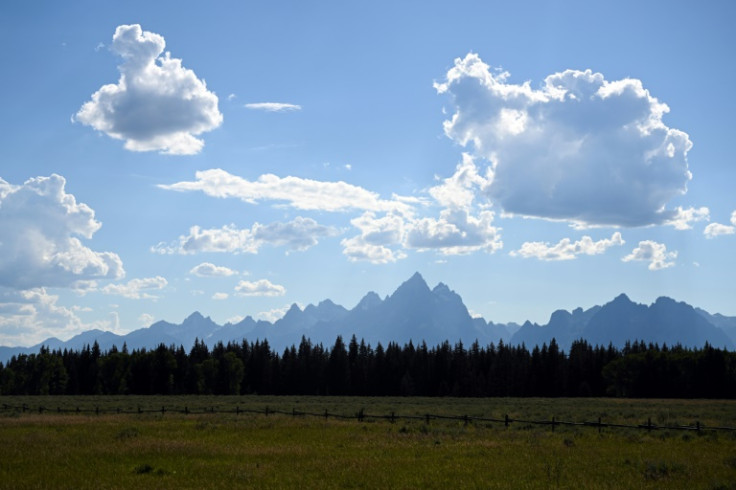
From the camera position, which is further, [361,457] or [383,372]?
[383,372]

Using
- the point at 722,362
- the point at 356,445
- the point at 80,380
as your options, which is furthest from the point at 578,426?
the point at 80,380

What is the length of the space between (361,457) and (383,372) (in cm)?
12429

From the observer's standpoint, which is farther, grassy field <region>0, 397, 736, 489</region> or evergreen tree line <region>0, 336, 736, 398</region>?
evergreen tree line <region>0, 336, 736, 398</region>

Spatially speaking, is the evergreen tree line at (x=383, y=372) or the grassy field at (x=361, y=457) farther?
the evergreen tree line at (x=383, y=372)

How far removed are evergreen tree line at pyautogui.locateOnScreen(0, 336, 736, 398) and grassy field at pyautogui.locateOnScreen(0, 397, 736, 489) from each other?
328 ft

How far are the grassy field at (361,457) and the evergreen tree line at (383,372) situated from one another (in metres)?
100

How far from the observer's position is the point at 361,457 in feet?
87.5

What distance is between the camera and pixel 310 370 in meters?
153

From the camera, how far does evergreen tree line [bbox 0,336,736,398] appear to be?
128000 millimetres

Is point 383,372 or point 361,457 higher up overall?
point 361,457

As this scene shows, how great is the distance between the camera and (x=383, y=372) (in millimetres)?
149125

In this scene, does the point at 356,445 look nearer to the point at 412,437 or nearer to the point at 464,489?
the point at 412,437

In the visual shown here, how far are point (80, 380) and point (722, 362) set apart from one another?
139710 millimetres

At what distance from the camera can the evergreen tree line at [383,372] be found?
420 ft
